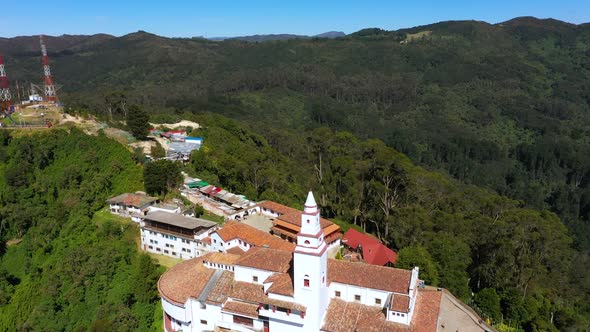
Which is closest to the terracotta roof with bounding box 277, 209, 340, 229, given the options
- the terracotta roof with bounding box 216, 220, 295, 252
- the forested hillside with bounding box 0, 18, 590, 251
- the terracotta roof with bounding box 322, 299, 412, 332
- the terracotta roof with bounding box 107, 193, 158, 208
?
the terracotta roof with bounding box 216, 220, 295, 252

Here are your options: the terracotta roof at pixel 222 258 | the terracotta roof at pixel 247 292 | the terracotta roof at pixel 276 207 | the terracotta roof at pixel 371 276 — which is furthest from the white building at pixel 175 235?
the terracotta roof at pixel 371 276

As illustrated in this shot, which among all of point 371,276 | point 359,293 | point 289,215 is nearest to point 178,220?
point 289,215

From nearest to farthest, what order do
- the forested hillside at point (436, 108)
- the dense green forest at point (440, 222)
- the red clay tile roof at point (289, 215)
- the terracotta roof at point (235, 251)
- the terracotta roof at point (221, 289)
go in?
the terracotta roof at point (221, 289)
the terracotta roof at point (235, 251)
the dense green forest at point (440, 222)
the red clay tile roof at point (289, 215)
the forested hillside at point (436, 108)

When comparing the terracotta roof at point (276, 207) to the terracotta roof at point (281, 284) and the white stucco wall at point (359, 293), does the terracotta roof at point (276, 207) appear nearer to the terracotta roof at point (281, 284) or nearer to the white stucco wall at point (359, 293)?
the terracotta roof at point (281, 284)

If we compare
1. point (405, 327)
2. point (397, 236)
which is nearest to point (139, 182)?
point (397, 236)

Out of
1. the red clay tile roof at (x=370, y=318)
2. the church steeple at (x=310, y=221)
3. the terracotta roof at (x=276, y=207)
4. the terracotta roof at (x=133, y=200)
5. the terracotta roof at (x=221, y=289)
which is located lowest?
the red clay tile roof at (x=370, y=318)

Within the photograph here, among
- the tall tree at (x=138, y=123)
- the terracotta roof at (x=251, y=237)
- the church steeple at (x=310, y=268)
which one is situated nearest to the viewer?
the church steeple at (x=310, y=268)

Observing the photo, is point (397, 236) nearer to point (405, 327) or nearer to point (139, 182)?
point (405, 327)
